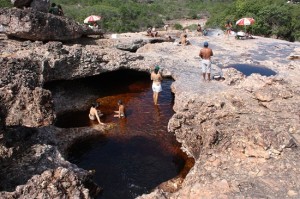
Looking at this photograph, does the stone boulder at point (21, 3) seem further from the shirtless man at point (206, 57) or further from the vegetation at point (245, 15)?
the vegetation at point (245, 15)

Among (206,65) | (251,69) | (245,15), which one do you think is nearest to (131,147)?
(206,65)

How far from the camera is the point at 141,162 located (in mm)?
10930

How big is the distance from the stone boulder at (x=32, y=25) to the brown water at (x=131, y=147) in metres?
2.70

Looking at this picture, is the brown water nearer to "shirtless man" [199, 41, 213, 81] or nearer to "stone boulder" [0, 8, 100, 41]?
"shirtless man" [199, 41, 213, 81]

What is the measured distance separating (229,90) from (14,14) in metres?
10.2

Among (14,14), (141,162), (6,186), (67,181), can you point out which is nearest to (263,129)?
(141,162)

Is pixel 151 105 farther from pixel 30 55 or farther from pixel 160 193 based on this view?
pixel 160 193

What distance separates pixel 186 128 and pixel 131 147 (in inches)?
86.3

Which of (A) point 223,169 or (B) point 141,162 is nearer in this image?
(A) point 223,169

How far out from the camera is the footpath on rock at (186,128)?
7.61 m

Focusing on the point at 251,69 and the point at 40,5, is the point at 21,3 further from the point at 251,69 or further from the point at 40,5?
the point at 251,69

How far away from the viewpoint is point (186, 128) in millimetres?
10969

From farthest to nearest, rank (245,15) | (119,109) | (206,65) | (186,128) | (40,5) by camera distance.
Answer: (245,15) < (40,5) < (206,65) < (119,109) < (186,128)

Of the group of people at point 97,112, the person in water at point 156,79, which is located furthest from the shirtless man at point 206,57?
the group of people at point 97,112
